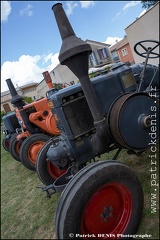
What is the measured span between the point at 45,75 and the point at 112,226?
4.00 m

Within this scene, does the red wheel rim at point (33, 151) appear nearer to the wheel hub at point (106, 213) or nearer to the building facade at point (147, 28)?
the wheel hub at point (106, 213)

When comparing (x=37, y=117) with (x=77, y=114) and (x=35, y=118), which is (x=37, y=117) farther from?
(x=77, y=114)

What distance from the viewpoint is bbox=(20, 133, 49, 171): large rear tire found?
14.8 ft

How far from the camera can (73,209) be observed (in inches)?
64.0

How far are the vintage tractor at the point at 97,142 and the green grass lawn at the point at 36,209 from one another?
25 centimetres

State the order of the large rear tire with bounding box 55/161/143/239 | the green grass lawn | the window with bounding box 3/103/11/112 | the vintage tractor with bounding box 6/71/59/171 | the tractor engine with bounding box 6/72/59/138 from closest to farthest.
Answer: the large rear tire with bounding box 55/161/143/239 → the green grass lawn → the vintage tractor with bounding box 6/71/59/171 → the tractor engine with bounding box 6/72/59/138 → the window with bounding box 3/103/11/112

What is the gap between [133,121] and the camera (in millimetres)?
2352

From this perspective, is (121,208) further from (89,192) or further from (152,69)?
(152,69)

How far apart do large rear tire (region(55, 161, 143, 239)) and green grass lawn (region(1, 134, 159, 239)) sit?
241 millimetres

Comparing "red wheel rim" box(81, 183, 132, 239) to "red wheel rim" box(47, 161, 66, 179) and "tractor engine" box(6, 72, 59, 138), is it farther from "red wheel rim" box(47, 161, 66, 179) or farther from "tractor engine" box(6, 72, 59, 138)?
"tractor engine" box(6, 72, 59, 138)

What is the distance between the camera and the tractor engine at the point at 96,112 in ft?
6.59

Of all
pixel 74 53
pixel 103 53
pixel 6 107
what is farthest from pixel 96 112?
pixel 6 107

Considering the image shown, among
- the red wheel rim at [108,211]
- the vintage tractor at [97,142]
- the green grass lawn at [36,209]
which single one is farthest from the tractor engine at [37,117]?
the red wheel rim at [108,211]

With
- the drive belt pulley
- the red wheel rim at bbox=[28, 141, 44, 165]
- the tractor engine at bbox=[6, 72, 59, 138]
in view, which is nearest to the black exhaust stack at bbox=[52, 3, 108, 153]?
the drive belt pulley
